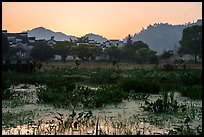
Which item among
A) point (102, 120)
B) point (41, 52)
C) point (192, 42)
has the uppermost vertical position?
point (192, 42)

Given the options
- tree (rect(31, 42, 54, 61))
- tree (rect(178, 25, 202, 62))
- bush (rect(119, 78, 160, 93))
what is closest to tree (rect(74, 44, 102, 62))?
tree (rect(31, 42, 54, 61))

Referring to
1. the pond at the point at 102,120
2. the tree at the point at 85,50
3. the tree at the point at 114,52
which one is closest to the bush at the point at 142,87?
the pond at the point at 102,120

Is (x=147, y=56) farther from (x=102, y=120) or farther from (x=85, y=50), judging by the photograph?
(x=102, y=120)

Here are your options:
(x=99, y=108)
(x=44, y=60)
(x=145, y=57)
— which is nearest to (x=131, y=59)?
(x=145, y=57)

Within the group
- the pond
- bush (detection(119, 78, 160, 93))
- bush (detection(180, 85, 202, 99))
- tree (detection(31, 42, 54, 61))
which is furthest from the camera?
tree (detection(31, 42, 54, 61))

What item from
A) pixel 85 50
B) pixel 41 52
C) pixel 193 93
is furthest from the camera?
pixel 85 50

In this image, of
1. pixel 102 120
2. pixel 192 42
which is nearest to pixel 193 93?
pixel 102 120

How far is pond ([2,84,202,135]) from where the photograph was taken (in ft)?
20.9

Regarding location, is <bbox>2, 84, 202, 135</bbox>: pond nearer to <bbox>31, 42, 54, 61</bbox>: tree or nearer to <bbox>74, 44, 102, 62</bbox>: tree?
<bbox>31, 42, 54, 61</bbox>: tree

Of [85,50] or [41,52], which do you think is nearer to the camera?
[41,52]

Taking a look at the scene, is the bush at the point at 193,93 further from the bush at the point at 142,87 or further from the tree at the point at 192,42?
the tree at the point at 192,42

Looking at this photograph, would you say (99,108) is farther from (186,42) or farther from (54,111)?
(186,42)

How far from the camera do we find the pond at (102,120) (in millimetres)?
6355

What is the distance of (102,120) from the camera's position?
7395 mm
